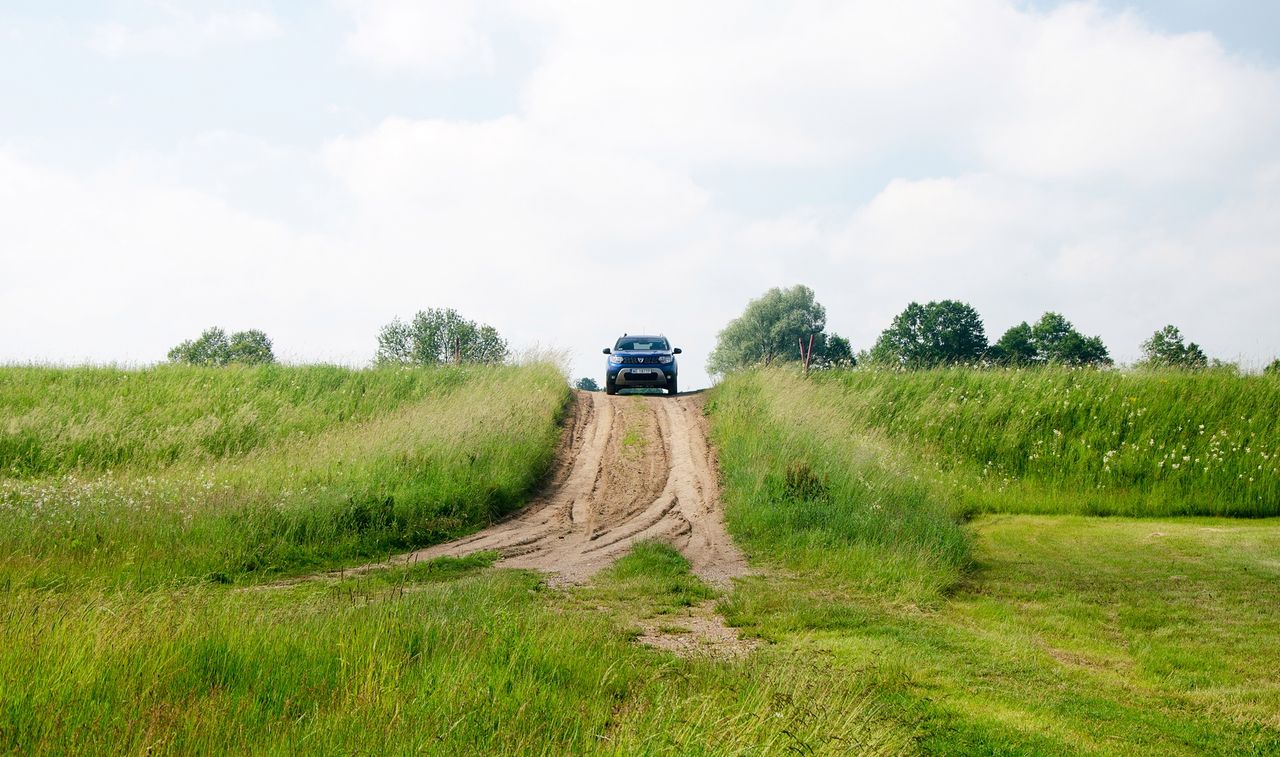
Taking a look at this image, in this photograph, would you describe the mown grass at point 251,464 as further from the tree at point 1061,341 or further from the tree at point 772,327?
the tree at point 1061,341

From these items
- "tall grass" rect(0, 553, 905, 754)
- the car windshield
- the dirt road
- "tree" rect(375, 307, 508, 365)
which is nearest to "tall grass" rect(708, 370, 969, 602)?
the dirt road

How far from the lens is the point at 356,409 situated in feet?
82.2

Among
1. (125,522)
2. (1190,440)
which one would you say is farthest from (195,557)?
(1190,440)

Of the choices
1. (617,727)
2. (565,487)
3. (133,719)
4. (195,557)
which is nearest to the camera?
(133,719)

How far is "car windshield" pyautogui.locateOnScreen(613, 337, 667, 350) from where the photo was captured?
95.3 ft

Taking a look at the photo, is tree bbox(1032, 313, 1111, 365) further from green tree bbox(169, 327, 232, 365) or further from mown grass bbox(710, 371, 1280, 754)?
green tree bbox(169, 327, 232, 365)

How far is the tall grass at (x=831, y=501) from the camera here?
1298cm

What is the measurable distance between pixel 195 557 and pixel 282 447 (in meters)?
9.92

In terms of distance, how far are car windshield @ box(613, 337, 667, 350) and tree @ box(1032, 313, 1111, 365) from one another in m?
47.8

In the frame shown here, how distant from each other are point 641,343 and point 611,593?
61.5 ft

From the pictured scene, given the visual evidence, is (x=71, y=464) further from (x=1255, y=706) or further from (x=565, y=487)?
(x=1255, y=706)

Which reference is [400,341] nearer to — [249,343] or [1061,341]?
[249,343]

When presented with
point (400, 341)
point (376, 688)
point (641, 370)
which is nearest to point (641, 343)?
point (641, 370)

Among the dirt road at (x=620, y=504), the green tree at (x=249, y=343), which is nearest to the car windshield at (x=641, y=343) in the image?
the dirt road at (x=620, y=504)
